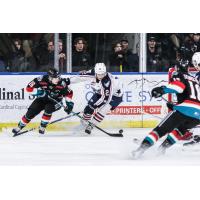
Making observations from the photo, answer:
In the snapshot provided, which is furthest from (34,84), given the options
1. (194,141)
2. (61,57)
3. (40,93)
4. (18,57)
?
(194,141)

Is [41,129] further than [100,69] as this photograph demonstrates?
Yes

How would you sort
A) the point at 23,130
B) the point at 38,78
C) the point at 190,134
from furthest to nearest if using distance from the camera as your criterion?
1. the point at 23,130
2. the point at 38,78
3. the point at 190,134

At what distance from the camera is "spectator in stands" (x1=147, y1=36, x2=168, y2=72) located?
1200 centimetres

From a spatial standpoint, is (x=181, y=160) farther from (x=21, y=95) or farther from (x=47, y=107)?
(x=21, y=95)

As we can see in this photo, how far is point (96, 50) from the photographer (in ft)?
39.3

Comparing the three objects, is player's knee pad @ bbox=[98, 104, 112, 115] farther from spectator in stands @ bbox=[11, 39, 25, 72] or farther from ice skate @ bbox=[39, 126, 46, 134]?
spectator in stands @ bbox=[11, 39, 25, 72]

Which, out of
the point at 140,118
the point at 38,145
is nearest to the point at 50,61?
the point at 140,118

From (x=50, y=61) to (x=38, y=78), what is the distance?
1.26 metres

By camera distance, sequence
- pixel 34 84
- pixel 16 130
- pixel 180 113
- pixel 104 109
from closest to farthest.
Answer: pixel 180 113 → pixel 34 84 → pixel 16 130 → pixel 104 109

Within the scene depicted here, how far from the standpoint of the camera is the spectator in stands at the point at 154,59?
12000 mm

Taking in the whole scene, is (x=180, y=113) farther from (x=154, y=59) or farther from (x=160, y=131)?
(x=154, y=59)

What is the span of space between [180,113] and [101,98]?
298cm

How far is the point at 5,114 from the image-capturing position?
1165 cm

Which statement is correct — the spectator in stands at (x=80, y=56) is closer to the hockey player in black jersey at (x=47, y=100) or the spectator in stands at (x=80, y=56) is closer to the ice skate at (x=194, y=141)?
the hockey player in black jersey at (x=47, y=100)
